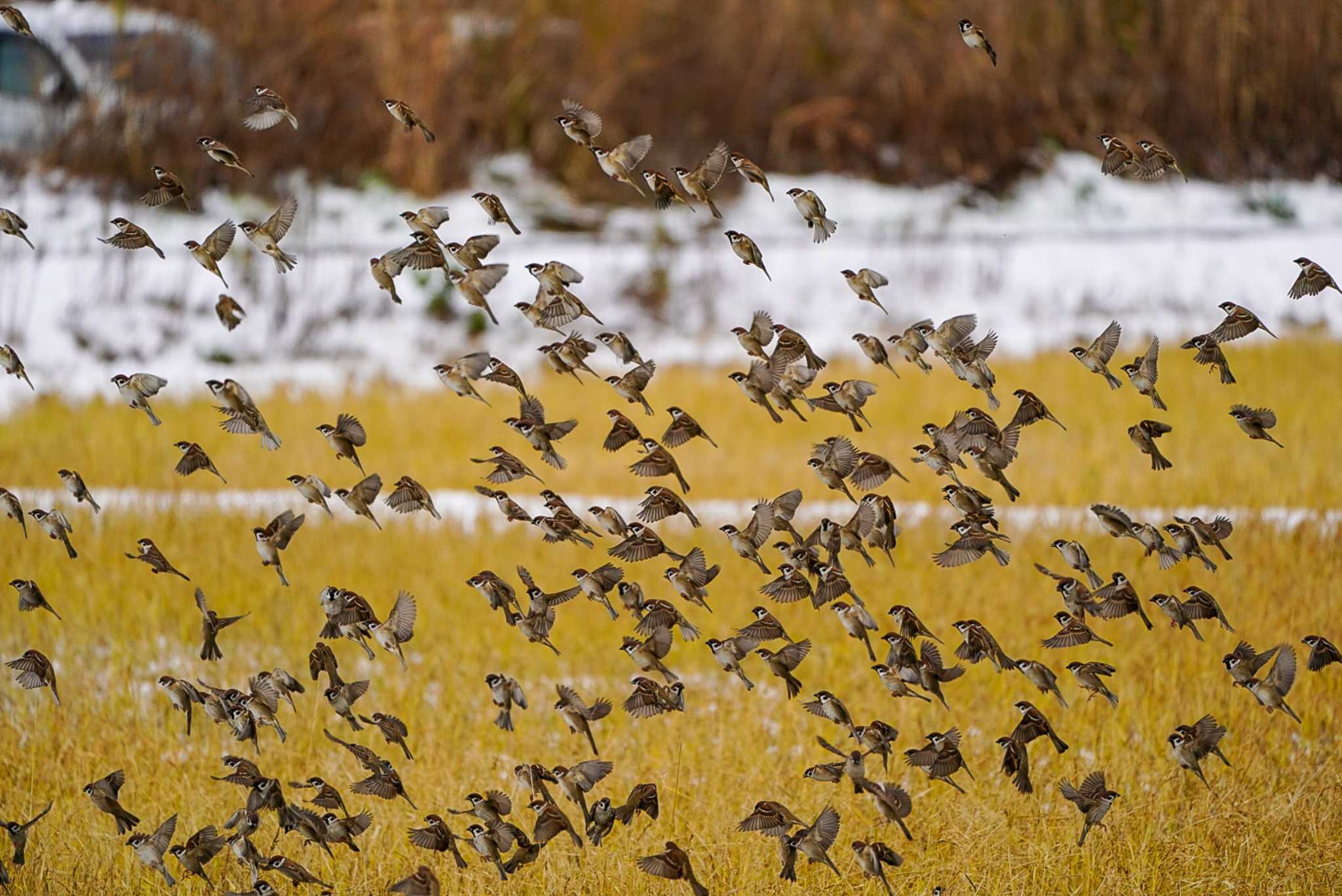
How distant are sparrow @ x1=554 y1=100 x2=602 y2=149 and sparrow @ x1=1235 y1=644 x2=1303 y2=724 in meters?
1.65

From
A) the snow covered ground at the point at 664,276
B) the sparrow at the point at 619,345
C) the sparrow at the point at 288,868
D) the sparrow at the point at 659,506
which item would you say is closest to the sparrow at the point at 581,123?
the sparrow at the point at 619,345

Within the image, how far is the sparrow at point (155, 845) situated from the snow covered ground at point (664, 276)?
7.08 meters

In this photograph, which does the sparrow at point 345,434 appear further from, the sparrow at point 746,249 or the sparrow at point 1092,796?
the sparrow at point 1092,796

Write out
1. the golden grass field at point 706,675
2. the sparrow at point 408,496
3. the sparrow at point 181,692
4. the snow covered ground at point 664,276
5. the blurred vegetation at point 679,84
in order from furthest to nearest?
the blurred vegetation at point 679,84, the snow covered ground at point 664,276, the golden grass field at point 706,675, the sparrow at point 181,692, the sparrow at point 408,496

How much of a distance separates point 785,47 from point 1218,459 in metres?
8.15

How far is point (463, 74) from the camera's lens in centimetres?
1298

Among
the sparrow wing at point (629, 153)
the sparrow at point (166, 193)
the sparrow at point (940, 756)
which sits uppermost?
the sparrow wing at point (629, 153)

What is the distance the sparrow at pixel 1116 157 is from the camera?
111 inches

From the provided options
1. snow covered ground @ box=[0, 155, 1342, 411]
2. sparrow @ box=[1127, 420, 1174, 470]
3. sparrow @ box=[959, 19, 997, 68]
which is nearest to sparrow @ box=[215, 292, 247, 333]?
sparrow @ box=[959, 19, 997, 68]

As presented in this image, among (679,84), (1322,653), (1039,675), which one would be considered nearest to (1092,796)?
(1039,675)

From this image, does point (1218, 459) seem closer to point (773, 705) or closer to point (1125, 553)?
point (1125, 553)

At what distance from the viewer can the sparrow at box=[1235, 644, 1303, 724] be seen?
2.86 metres

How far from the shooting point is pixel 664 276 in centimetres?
1156

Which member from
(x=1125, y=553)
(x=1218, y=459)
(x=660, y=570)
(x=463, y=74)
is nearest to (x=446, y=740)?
(x=660, y=570)
